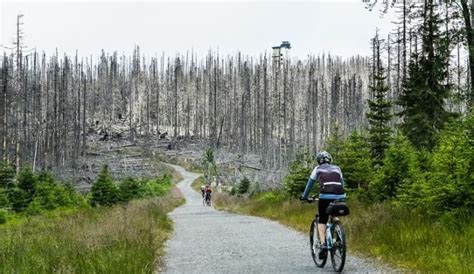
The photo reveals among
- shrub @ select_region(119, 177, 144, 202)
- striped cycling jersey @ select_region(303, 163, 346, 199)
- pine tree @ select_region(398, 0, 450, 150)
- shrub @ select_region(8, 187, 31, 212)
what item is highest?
pine tree @ select_region(398, 0, 450, 150)

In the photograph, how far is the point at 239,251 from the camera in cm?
1198

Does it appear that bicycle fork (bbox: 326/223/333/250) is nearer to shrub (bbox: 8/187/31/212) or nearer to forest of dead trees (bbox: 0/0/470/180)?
shrub (bbox: 8/187/31/212)

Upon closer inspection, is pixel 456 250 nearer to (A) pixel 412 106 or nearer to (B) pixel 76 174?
(A) pixel 412 106

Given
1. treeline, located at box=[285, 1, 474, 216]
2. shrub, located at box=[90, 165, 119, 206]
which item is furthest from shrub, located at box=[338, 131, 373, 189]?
shrub, located at box=[90, 165, 119, 206]

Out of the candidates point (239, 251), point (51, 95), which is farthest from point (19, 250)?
point (51, 95)

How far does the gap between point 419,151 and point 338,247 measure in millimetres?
7443

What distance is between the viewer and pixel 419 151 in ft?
49.0

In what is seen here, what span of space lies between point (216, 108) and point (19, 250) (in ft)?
351

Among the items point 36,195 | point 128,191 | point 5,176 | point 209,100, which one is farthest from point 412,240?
point 209,100

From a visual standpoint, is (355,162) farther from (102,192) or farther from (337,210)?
(102,192)

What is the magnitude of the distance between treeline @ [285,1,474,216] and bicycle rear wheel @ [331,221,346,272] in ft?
8.89

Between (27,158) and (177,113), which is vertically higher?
(177,113)

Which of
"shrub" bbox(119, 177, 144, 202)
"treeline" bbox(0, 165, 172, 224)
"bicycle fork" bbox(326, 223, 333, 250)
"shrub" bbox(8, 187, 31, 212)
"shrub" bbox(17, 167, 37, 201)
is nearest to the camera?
"bicycle fork" bbox(326, 223, 333, 250)

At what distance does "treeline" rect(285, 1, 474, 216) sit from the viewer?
10.2 metres
